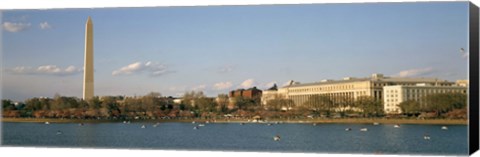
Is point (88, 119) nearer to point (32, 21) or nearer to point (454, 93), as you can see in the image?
point (32, 21)

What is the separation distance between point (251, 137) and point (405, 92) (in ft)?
10.2

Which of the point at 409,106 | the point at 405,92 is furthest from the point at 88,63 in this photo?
the point at 409,106

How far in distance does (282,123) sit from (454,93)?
6.63m

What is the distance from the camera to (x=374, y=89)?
54.6ft

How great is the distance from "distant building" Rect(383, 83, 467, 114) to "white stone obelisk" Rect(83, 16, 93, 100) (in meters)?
5.24

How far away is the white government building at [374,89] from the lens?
15492 millimetres

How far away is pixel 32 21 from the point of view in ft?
53.4

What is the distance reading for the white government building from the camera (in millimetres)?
15492

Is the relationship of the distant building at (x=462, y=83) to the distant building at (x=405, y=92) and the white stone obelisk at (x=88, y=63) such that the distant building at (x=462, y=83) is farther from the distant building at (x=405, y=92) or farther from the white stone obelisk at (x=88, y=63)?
the white stone obelisk at (x=88, y=63)

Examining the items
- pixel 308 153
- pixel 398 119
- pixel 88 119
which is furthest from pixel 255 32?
pixel 88 119

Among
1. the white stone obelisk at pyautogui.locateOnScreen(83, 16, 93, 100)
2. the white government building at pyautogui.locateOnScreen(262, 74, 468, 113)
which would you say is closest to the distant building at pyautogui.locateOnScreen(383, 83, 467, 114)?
the white government building at pyautogui.locateOnScreen(262, 74, 468, 113)

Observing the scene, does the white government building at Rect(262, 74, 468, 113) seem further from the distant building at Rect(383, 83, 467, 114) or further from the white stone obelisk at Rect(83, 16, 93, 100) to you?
the white stone obelisk at Rect(83, 16, 93, 100)

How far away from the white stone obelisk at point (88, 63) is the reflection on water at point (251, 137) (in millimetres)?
→ 880

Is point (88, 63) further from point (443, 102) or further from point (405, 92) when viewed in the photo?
point (443, 102)
